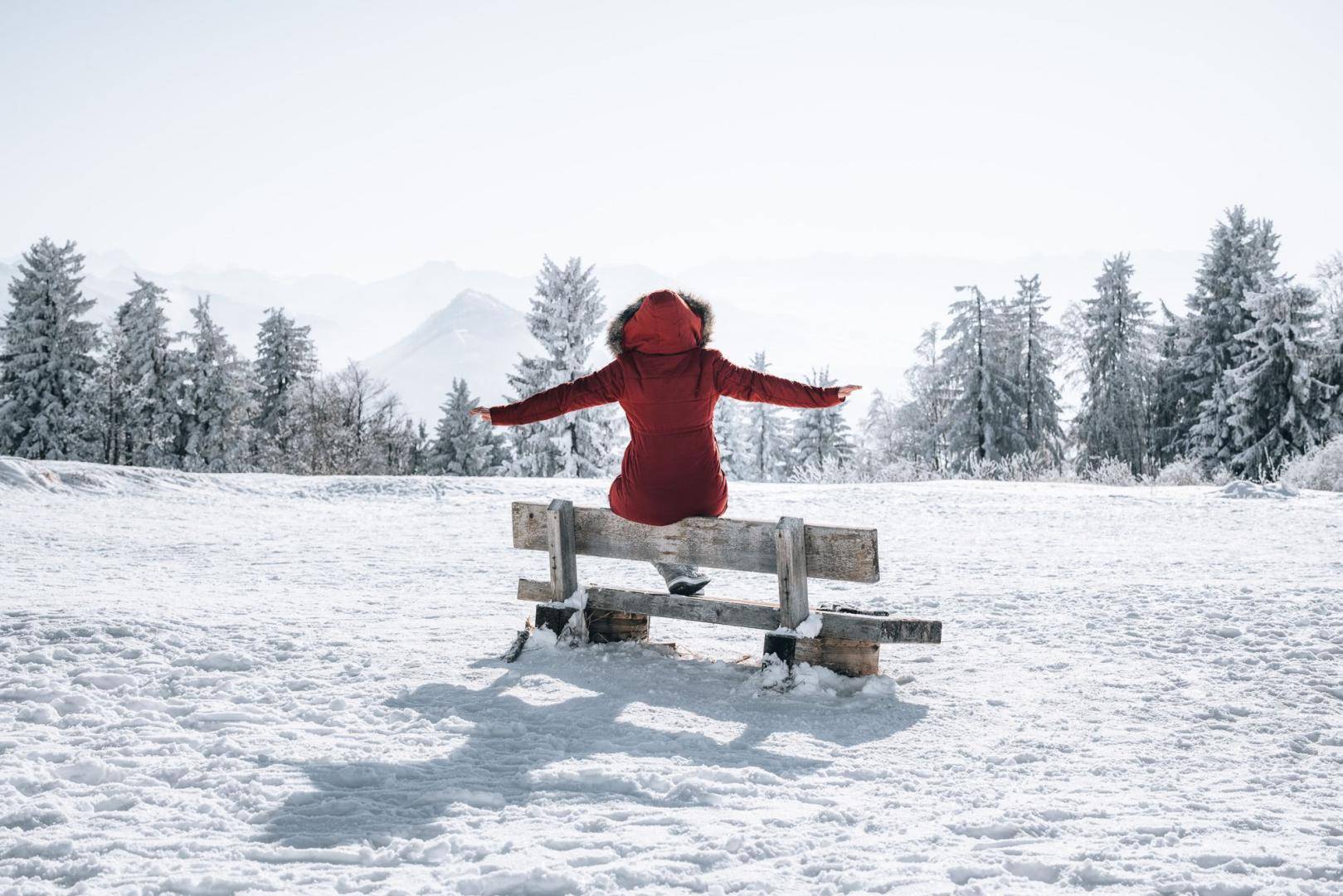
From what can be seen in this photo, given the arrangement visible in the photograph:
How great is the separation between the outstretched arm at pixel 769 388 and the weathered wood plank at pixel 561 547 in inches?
51.9

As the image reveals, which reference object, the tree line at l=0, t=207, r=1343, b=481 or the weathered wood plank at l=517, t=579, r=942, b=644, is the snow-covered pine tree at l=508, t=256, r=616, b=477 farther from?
the weathered wood plank at l=517, t=579, r=942, b=644

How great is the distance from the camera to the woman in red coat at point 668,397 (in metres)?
5.18

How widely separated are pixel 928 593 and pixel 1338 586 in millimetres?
3231

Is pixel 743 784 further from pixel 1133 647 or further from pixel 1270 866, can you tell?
pixel 1133 647

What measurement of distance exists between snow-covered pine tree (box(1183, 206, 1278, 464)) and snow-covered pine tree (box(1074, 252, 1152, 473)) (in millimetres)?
4593

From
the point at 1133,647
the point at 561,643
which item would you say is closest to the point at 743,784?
→ the point at 561,643

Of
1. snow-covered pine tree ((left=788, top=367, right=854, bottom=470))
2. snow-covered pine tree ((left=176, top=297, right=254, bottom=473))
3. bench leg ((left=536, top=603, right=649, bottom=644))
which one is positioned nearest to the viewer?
bench leg ((left=536, top=603, right=649, bottom=644))

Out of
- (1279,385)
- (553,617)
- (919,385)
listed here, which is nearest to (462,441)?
(919,385)

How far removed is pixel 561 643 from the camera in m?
5.84

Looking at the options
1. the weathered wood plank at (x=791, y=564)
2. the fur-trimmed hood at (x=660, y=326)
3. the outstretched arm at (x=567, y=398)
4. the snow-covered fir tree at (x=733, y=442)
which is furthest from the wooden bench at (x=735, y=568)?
the snow-covered fir tree at (x=733, y=442)

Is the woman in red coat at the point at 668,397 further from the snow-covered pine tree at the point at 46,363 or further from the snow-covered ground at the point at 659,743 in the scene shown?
the snow-covered pine tree at the point at 46,363

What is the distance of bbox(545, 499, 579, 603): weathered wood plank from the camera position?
5.77 meters

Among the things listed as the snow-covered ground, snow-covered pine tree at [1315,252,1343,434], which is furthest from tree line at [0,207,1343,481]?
the snow-covered ground

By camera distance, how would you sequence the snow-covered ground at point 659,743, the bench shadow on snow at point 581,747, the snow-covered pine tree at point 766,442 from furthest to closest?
the snow-covered pine tree at point 766,442, the bench shadow on snow at point 581,747, the snow-covered ground at point 659,743
